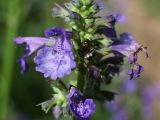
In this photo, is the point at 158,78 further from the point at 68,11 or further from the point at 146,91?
the point at 68,11

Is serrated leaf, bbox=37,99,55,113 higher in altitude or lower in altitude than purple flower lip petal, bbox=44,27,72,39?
lower

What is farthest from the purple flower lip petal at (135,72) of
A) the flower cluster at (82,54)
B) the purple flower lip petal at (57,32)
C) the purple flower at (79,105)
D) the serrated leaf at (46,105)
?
the serrated leaf at (46,105)

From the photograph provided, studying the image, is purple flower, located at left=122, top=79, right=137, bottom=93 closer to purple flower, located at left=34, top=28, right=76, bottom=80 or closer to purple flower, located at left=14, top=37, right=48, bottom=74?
purple flower, located at left=14, top=37, right=48, bottom=74

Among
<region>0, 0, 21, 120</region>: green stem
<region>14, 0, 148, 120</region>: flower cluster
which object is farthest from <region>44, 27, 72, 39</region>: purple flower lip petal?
<region>0, 0, 21, 120</region>: green stem

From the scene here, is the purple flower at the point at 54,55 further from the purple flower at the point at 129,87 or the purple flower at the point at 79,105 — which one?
the purple flower at the point at 129,87

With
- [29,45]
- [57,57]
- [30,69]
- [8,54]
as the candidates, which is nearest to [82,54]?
[57,57]

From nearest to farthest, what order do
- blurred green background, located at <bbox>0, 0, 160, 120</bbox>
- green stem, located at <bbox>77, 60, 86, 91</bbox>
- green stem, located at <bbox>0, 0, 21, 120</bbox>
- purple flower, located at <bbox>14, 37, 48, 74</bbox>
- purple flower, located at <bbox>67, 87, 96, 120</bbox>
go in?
purple flower, located at <bbox>67, 87, 96, 120</bbox>
green stem, located at <bbox>77, 60, 86, 91</bbox>
purple flower, located at <bbox>14, 37, 48, 74</bbox>
green stem, located at <bbox>0, 0, 21, 120</bbox>
blurred green background, located at <bbox>0, 0, 160, 120</bbox>

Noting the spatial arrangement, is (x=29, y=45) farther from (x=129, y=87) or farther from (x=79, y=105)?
(x=129, y=87)

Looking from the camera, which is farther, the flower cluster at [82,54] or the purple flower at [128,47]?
the purple flower at [128,47]

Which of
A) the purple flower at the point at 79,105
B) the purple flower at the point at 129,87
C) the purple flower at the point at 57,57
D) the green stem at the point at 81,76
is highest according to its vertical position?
the purple flower at the point at 57,57
